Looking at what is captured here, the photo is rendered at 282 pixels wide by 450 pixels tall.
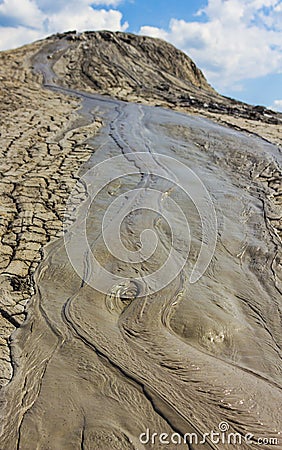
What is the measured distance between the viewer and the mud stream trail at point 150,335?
84.8 inches

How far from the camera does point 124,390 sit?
2342mm

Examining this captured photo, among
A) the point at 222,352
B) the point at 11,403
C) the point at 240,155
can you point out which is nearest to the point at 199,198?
the point at 240,155

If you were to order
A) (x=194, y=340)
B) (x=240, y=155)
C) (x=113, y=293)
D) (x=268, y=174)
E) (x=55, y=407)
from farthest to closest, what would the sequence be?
1. (x=240, y=155)
2. (x=268, y=174)
3. (x=113, y=293)
4. (x=194, y=340)
5. (x=55, y=407)

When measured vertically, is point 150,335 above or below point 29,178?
below

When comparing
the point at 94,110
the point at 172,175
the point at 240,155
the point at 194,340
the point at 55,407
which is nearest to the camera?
the point at 55,407

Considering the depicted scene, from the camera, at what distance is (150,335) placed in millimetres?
2734

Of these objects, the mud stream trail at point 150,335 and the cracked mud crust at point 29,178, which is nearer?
the mud stream trail at point 150,335

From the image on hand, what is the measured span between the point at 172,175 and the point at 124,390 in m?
3.41

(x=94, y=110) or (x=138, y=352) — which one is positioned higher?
(x=94, y=110)

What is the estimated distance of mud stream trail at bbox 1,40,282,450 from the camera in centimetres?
215

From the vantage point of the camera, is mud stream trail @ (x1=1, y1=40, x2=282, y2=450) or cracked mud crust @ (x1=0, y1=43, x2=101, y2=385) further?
cracked mud crust @ (x1=0, y1=43, x2=101, y2=385)

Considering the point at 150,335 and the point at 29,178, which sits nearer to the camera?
the point at 150,335

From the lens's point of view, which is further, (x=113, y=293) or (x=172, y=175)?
(x=172, y=175)

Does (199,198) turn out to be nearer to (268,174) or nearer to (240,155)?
(268,174)
